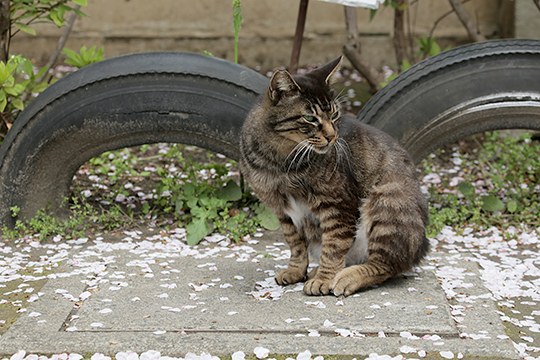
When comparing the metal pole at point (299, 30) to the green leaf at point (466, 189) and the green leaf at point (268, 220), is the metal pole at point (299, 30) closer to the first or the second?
the green leaf at point (268, 220)

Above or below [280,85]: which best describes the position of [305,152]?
below

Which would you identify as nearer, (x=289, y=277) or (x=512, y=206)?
(x=289, y=277)

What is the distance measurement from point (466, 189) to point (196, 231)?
5.41 ft

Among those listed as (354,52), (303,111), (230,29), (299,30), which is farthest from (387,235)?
(230,29)

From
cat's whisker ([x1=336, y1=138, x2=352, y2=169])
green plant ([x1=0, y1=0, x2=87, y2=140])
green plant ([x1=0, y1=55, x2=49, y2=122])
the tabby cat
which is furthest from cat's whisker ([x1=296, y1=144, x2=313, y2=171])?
green plant ([x1=0, y1=55, x2=49, y2=122])

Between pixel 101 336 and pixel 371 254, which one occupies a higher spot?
pixel 371 254

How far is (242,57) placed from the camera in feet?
25.7

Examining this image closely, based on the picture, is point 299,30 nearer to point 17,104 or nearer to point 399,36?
point 399,36

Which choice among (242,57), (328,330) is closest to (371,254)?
(328,330)

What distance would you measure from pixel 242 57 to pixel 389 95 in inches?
117

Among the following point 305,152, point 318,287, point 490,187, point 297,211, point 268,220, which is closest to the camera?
point 305,152

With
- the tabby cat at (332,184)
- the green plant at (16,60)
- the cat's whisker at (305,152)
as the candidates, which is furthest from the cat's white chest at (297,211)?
the green plant at (16,60)

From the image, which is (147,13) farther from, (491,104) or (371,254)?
(371,254)

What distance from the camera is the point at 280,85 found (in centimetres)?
390
